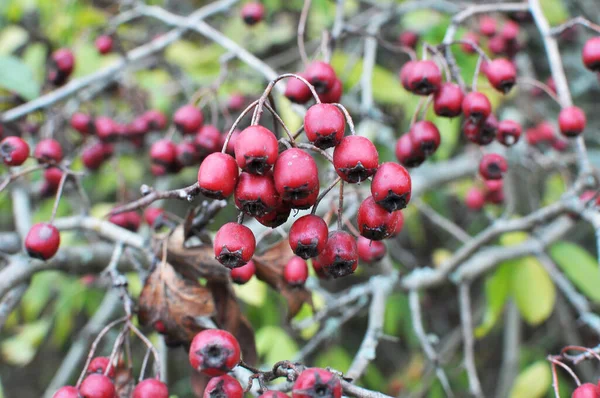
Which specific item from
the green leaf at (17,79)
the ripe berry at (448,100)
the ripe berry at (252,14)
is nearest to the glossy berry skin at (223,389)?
the ripe berry at (448,100)

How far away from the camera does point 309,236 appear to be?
44.3 inches

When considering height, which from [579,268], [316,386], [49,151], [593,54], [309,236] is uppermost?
[593,54]

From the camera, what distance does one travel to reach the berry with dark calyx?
1.79 metres

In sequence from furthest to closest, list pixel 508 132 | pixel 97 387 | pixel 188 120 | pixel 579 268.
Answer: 1. pixel 579 268
2. pixel 188 120
3. pixel 508 132
4. pixel 97 387

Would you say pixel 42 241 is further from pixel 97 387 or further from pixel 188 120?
pixel 188 120

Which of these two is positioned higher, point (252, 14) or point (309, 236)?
point (309, 236)

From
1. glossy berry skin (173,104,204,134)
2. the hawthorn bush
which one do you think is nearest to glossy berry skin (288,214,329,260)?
the hawthorn bush

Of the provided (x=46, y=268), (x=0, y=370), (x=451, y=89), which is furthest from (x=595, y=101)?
(x=0, y=370)

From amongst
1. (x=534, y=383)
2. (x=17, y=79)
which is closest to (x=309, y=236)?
(x=17, y=79)

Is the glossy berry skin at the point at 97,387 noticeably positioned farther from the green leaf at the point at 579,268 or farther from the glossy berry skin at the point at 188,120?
the green leaf at the point at 579,268

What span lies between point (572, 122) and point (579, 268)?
124 cm

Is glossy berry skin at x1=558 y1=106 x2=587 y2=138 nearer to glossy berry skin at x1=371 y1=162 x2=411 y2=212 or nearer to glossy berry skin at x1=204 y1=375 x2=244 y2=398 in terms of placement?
glossy berry skin at x1=371 y1=162 x2=411 y2=212

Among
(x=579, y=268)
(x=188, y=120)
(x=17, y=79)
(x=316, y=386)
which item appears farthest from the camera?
(x=579, y=268)

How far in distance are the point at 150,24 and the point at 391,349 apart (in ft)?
10.1
